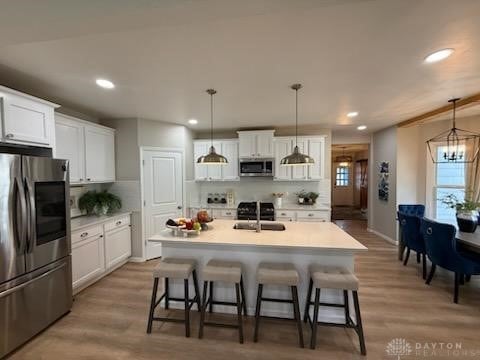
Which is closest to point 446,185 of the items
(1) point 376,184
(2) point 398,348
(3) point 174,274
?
(1) point 376,184

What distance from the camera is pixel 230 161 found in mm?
5074

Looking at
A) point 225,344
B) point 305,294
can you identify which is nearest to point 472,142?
point 305,294

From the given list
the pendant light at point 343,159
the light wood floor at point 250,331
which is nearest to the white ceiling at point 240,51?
the light wood floor at point 250,331

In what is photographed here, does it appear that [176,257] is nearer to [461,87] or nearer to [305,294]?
[305,294]

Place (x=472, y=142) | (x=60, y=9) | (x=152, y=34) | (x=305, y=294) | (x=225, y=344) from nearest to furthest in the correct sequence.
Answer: (x=60, y=9), (x=152, y=34), (x=225, y=344), (x=305, y=294), (x=472, y=142)

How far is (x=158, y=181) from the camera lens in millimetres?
4379

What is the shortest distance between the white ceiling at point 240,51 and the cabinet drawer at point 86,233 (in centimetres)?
171

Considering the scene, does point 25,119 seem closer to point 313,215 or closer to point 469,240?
point 313,215

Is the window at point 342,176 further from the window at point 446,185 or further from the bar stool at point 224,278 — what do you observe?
the bar stool at point 224,278

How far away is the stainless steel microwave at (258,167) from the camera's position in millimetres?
4852

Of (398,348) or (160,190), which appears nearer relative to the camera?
(398,348)

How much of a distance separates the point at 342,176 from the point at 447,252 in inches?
339

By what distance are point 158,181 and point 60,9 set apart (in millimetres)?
3346

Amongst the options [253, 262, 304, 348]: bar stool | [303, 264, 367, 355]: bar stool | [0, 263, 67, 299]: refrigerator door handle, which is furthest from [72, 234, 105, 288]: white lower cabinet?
[303, 264, 367, 355]: bar stool
